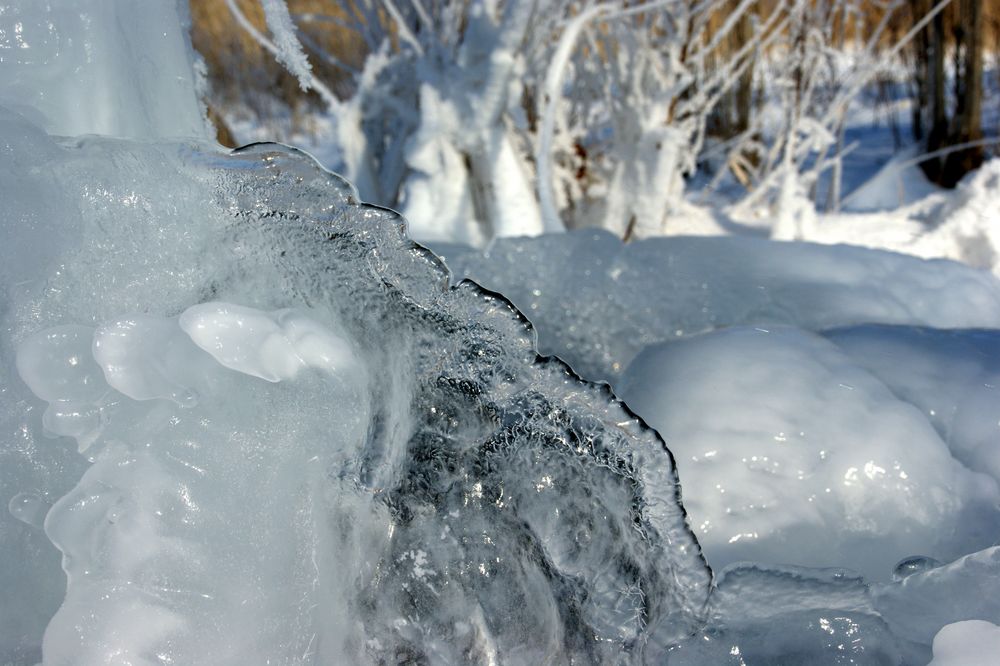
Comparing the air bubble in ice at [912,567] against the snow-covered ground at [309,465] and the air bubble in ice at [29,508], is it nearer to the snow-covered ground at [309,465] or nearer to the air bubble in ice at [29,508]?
the snow-covered ground at [309,465]

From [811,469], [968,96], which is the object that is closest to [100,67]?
[811,469]

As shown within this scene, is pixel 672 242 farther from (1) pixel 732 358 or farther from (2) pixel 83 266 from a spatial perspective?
(2) pixel 83 266

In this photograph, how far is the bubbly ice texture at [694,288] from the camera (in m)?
1.38

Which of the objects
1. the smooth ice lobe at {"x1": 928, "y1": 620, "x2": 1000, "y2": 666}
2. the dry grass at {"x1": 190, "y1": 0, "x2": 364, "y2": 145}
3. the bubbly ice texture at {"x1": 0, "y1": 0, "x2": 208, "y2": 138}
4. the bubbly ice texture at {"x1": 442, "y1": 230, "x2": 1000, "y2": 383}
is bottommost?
the dry grass at {"x1": 190, "y1": 0, "x2": 364, "y2": 145}

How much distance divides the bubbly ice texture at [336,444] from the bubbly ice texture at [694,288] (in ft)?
1.95

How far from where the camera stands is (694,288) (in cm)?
145

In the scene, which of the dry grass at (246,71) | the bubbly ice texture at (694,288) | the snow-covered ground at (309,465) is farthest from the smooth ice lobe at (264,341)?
the dry grass at (246,71)

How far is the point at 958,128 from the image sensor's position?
4102 mm

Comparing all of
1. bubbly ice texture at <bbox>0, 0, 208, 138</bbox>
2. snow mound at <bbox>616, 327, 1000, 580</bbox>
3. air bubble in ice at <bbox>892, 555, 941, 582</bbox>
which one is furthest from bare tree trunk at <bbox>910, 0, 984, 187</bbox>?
bubbly ice texture at <bbox>0, 0, 208, 138</bbox>

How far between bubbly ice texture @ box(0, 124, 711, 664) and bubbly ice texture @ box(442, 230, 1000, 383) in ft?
1.95

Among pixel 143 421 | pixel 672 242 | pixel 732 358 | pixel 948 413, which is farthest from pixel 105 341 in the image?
pixel 672 242

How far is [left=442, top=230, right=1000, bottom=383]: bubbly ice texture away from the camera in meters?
1.38

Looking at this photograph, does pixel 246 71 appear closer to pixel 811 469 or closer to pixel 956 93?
pixel 956 93

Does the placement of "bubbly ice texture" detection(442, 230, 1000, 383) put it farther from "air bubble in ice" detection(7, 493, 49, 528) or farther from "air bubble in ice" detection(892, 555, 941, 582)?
"air bubble in ice" detection(7, 493, 49, 528)
